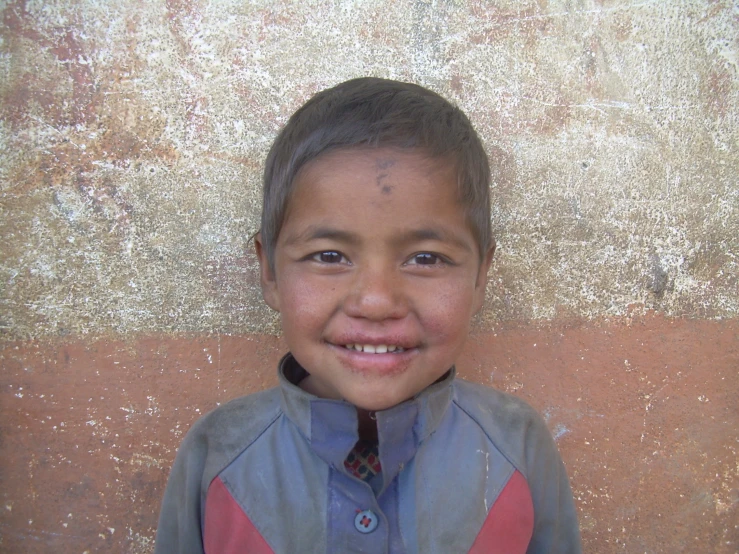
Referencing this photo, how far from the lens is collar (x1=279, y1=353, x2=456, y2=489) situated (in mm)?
1229

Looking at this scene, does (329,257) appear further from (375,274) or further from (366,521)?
(366,521)

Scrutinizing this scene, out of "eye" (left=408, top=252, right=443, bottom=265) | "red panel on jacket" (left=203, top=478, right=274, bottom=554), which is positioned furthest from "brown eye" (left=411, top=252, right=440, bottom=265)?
"red panel on jacket" (left=203, top=478, right=274, bottom=554)

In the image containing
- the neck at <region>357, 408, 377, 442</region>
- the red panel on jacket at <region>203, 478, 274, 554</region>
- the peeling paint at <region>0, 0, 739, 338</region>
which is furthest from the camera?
the peeling paint at <region>0, 0, 739, 338</region>

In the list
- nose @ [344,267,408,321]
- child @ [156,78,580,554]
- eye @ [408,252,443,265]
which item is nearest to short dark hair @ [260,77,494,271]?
child @ [156,78,580,554]

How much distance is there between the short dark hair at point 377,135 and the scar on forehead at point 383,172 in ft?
0.12

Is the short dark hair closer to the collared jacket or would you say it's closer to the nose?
the nose

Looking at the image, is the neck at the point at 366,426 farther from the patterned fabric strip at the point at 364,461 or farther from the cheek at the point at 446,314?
the cheek at the point at 446,314

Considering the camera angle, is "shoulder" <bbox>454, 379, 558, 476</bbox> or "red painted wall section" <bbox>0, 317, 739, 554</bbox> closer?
"shoulder" <bbox>454, 379, 558, 476</bbox>

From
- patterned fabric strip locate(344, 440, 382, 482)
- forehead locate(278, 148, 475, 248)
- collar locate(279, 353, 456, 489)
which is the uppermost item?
forehead locate(278, 148, 475, 248)

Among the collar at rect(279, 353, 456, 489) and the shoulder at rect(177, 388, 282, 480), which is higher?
the collar at rect(279, 353, 456, 489)

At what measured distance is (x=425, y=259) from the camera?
4.17ft

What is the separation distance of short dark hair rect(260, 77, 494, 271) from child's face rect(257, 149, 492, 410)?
0.11 ft

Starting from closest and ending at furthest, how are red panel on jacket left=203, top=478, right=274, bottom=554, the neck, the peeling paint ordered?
red panel on jacket left=203, top=478, right=274, bottom=554, the neck, the peeling paint

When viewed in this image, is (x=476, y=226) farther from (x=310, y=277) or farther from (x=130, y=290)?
(x=130, y=290)
